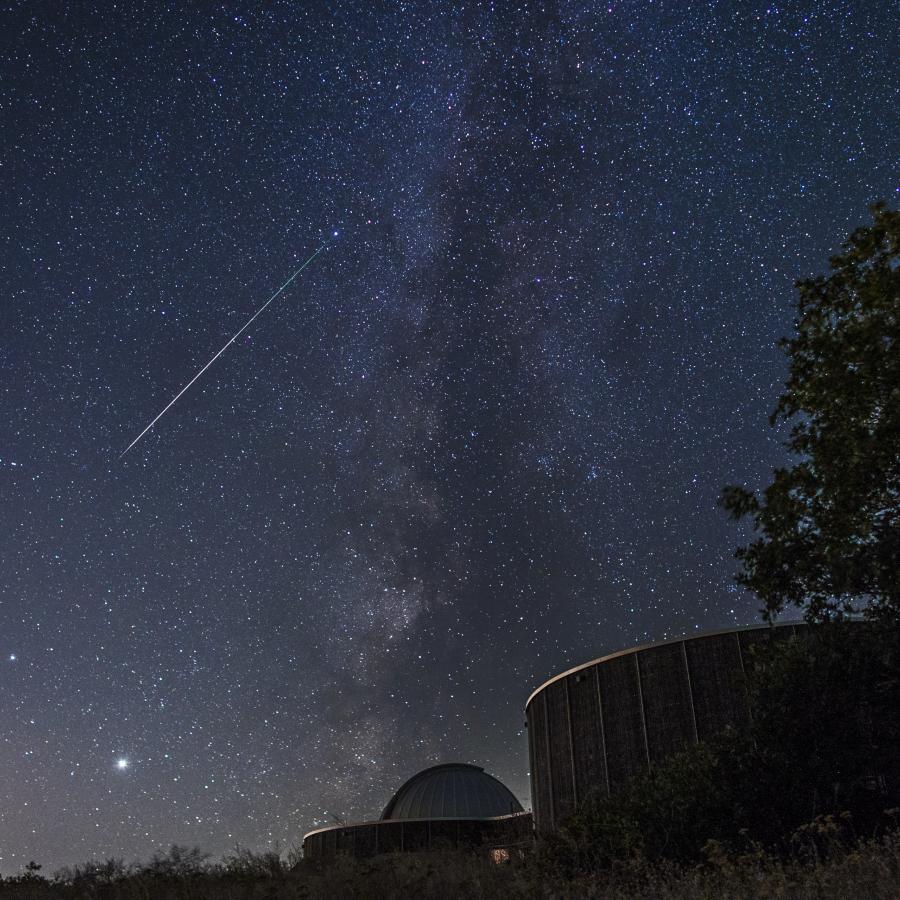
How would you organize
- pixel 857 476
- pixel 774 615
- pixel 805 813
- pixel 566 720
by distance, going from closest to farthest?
pixel 857 476 → pixel 774 615 → pixel 805 813 → pixel 566 720

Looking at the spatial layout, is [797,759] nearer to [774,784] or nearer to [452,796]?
[774,784]

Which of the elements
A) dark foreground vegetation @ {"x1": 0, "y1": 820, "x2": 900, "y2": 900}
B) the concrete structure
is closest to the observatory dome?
the concrete structure

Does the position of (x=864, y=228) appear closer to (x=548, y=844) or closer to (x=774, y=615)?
(x=774, y=615)

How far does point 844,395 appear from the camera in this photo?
40.2 ft

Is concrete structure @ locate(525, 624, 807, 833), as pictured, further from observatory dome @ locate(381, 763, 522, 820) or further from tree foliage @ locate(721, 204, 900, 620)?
observatory dome @ locate(381, 763, 522, 820)

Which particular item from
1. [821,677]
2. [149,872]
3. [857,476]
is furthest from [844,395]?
[149,872]

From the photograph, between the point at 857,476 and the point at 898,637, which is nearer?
the point at 857,476

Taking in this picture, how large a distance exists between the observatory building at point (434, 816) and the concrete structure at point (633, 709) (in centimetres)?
917

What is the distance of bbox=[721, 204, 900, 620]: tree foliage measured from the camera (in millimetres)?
11500

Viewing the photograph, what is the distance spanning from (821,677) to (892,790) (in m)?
2.86

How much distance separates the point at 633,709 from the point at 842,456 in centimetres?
1822

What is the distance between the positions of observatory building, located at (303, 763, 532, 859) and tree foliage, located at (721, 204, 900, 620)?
29761 millimetres

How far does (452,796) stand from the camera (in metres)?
47.6

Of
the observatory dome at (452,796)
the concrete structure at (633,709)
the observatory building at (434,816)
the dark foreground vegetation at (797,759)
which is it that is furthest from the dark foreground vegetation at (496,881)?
the observatory dome at (452,796)
